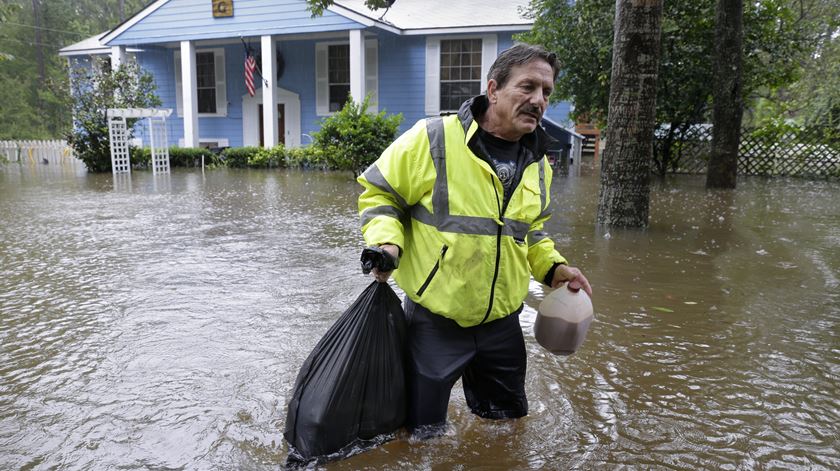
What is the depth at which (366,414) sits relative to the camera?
241 centimetres

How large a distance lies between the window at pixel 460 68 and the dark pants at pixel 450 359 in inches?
730

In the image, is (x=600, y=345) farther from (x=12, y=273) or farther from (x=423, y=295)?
(x=12, y=273)

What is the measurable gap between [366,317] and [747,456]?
5.77 ft

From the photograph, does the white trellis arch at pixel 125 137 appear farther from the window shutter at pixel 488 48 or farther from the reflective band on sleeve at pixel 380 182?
the reflective band on sleeve at pixel 380 182

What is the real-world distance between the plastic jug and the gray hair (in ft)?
3.15

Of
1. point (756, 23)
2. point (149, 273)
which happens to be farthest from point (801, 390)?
point (756, 23)

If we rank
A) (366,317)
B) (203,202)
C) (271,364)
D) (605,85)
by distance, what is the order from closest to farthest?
(366,317) < (271,364) < (203,202) < (605,85)

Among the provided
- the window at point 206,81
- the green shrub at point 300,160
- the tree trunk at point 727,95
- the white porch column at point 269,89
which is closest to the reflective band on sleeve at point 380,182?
the tree trunk at point 727,95

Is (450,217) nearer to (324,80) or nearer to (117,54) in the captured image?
(324,80)

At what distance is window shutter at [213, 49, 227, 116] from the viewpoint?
2317 centimetres

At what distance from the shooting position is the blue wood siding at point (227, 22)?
19.9m

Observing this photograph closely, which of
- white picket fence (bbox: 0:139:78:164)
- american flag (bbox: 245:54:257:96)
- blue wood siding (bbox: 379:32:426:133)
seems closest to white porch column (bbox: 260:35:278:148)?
american flag (bbox: 245:54:257:96)

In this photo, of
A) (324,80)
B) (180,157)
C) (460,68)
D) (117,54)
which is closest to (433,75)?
(460,68)

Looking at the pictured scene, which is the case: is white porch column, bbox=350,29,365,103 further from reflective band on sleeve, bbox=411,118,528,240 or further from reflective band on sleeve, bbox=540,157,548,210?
reflective band on sleeve, bbox=411,118,528,240
